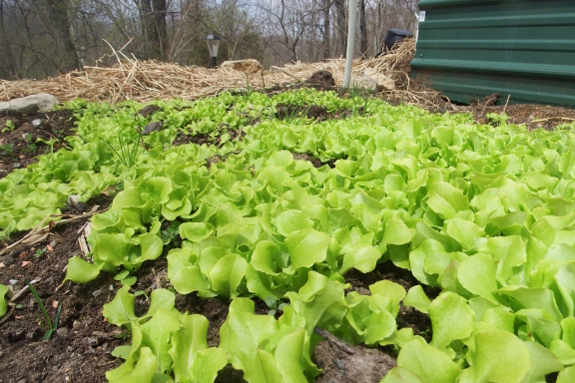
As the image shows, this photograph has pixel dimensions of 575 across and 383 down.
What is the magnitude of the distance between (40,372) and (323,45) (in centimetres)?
2191

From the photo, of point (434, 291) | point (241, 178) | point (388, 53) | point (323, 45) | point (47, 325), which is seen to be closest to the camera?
point (434, 291)

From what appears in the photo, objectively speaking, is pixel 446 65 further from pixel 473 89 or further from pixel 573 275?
pixel 573 275

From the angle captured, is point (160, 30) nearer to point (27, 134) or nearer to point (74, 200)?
point (27, 134)

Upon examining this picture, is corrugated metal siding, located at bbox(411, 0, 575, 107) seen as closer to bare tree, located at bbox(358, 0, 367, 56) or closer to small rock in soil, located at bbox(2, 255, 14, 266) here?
small rock in soil, located at bbox(2, 255, 14, 266)

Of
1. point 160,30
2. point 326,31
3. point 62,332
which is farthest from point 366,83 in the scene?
point 326,31

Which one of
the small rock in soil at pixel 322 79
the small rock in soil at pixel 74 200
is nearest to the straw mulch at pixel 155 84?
the small rock in soil at pixel 322 79

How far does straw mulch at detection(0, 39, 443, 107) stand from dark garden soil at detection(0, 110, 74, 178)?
1.59 meters

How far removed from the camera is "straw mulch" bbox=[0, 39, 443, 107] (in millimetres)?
6789

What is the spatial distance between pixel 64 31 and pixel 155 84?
1127 cm

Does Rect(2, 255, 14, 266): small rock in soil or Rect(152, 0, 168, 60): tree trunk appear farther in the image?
Rect(152, 0, 168, 60): tree trunk

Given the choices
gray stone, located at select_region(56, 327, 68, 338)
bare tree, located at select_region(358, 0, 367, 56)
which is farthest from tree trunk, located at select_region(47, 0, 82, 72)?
gray stone, located at select_region(56, 327, 68, 338)

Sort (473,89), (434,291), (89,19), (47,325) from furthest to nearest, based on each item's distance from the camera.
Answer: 1. (89,19)
2. (473,89)
3. (47,325)
4. (434,291)

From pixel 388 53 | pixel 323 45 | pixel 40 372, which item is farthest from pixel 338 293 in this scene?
pixel 323 45

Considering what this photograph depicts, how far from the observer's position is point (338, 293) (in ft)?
3.13
